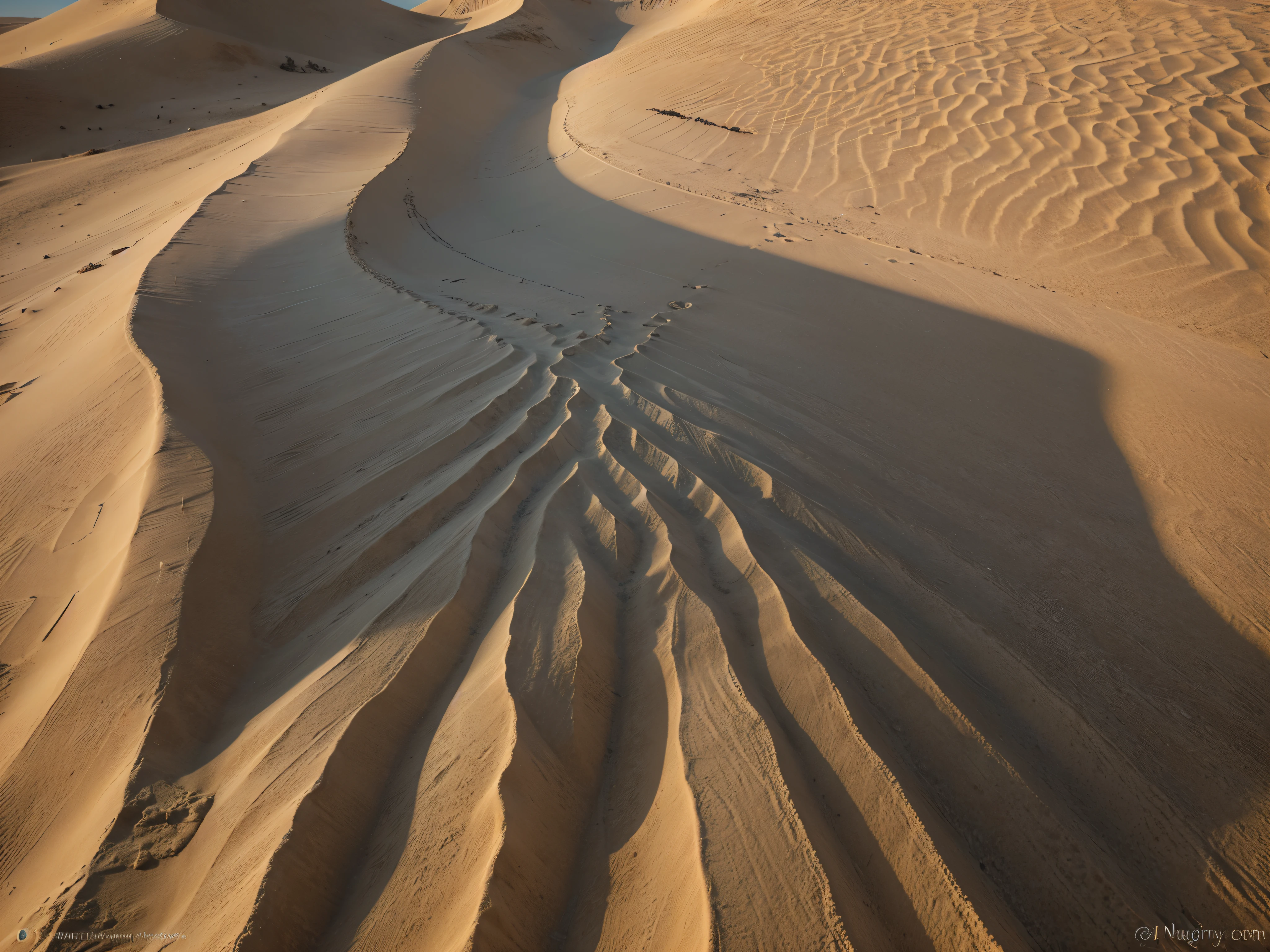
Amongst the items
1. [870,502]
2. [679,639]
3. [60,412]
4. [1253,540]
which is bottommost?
[1253,540]

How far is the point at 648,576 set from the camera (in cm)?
200

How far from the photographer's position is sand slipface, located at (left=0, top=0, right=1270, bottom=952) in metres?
1.31

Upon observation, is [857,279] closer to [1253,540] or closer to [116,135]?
[1253,540]

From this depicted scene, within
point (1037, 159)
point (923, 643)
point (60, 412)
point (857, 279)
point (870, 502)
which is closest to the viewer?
point (923, 643)

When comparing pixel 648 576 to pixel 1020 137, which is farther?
pixel 1020 137

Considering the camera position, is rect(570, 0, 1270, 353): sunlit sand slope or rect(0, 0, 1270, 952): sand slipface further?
rect(570, 0, 1270, 353): sunlit sand slope

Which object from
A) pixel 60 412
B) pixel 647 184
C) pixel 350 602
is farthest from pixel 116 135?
pixel 350 602

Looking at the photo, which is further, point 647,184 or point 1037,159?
point 647,184

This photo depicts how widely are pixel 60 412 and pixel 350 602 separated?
2.08 meters

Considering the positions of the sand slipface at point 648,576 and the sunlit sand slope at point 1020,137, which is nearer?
the sand slipface at point 648,576

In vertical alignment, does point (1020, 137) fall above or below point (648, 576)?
above

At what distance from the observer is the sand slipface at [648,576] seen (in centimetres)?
131

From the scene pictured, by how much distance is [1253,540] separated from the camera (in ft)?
8.65

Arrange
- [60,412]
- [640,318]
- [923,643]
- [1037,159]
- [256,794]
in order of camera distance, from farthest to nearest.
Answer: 1. [1037,159]
2. [640,318]
3. [60,412]
4. [923,643]
5. [256,794]
